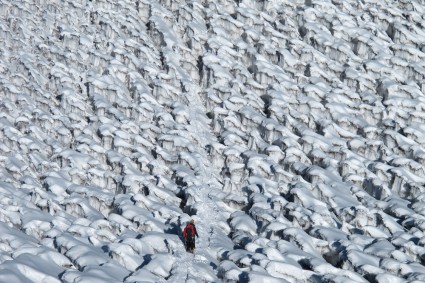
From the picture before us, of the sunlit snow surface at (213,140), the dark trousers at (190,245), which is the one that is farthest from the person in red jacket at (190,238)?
the sunlit snow surface at (213,140)

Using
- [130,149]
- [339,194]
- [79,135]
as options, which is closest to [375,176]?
[339,194]

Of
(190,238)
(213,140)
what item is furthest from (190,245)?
(213,140)

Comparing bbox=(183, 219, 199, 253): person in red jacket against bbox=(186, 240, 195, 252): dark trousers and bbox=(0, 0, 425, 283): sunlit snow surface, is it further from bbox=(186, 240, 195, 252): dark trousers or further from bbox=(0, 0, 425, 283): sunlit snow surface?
bbox=(0, 0, 425, 283): sunlit snow surface

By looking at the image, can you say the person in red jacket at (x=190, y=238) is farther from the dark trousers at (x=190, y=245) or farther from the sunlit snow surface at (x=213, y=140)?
the sunlit snow surface at (x=213, y=140)

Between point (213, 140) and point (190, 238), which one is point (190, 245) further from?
point (213, 140)

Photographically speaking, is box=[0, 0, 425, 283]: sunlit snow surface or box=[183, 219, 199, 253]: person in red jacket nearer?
box=[0, 0, 425, 283]: sunlit snow surface

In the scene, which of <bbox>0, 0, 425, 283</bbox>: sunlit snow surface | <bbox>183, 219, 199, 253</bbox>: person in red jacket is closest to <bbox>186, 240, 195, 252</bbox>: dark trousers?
<bbox>183, 219, 199, 253</bbox>: person in red jacket

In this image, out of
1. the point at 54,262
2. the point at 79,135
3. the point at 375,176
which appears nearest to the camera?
the point at 54,262

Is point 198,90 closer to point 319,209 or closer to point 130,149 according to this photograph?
point 130,149
